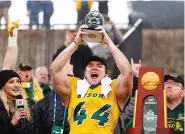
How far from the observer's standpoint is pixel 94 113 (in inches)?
413

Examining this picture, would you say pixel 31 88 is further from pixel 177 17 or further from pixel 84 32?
pixel 177 17

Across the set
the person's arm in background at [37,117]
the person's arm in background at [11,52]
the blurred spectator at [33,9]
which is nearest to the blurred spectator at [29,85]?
the person's arm in background at [11,52]

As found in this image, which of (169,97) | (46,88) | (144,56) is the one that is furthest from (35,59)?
(169,97)

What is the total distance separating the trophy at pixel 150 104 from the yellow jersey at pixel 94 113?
10.5 inches

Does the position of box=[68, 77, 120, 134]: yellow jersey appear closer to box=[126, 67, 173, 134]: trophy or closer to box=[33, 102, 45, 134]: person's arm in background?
box=[126, 67, 173, 134]: trophy

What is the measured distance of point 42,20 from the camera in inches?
770

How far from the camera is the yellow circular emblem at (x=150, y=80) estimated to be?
418 inches

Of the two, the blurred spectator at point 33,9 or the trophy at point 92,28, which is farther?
the blurred spectator at point 33,9

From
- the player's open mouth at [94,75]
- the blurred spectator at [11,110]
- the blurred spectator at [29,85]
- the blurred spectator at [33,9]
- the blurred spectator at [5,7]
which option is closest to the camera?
the player's open mouth at [94,75]

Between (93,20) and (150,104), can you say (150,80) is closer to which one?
(150,104)

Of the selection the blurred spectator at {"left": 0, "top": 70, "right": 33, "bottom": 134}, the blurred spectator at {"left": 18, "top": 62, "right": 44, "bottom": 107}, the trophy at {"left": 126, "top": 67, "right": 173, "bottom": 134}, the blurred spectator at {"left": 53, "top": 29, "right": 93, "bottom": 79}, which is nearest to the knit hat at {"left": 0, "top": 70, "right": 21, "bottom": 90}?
the blurred spectator at {"left": 0, "top": 70, "right": 33, "bottom": 134}

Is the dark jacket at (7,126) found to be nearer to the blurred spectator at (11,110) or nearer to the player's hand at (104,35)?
the blurred spectator at (11,110)

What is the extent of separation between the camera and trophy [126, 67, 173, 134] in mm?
10445

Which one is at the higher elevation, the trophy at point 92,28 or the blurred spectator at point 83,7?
the trophy at point 92,28
